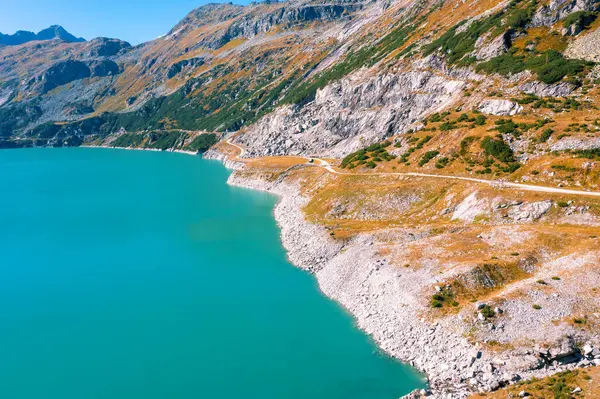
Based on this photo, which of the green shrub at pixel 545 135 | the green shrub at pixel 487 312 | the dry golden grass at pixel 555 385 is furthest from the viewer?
the green shrub at pixel 545 135

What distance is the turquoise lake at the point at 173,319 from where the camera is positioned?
4022cm

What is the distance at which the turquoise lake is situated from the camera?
40.2m

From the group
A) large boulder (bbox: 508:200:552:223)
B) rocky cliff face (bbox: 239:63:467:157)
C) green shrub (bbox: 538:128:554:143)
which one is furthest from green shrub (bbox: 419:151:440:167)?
rocky cliff face (bbox: 239:63:467:157)

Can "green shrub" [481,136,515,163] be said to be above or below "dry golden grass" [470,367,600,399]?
above

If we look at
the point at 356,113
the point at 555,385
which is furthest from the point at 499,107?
the point at 555,385

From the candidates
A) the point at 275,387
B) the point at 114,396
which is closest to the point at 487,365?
the point at 275,387

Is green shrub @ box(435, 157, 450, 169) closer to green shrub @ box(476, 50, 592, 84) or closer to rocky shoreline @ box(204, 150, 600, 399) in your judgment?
rocky shoreline @ box(204, 150, 600, 399)

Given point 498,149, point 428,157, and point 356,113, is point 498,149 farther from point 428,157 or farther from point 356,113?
Result: point 356,113

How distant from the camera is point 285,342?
46.6 metres

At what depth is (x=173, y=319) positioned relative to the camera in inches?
2080

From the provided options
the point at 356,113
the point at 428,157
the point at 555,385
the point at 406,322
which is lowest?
the point at 406,322

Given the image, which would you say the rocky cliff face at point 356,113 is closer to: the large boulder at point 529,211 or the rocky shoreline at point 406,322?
the large boulder at point 529,211

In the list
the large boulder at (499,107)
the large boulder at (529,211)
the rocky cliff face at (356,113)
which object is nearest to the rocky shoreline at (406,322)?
the large boulder at (529,211)

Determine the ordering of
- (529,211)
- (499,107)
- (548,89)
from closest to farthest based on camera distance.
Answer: (529,211) < (548,89) < (499,107)
